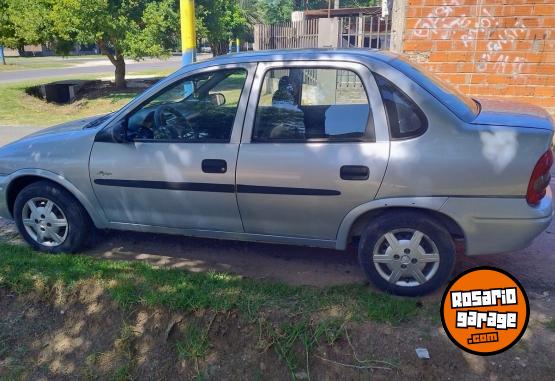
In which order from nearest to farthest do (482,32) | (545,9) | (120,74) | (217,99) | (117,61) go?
(217,99) → (545,9) → (482,32) → (117,61) → (120,74)

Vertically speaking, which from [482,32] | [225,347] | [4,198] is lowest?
[225,347]

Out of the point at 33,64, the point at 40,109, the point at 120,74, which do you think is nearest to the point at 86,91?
the point at 120,74

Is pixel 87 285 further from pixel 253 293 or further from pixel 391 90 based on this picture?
pixel 391 90

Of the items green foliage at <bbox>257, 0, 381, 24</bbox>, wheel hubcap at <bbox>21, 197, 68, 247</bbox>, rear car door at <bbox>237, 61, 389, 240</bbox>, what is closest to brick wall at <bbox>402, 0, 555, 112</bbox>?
rear car door at <bbox>237, 61, 389, 240</bbox>

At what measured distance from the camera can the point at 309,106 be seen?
3.59 m

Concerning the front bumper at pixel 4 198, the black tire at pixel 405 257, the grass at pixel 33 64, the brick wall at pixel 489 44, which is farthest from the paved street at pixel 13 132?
the grass at pixel 33 64

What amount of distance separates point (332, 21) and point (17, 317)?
10.2 meters

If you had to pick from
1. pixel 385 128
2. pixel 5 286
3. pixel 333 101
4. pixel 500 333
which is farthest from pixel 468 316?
pixel 5 286

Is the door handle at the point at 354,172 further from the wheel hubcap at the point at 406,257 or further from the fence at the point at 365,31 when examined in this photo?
the fence at the point at 365,31

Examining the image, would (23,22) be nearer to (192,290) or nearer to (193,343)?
(192,290)

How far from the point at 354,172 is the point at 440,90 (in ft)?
2.90

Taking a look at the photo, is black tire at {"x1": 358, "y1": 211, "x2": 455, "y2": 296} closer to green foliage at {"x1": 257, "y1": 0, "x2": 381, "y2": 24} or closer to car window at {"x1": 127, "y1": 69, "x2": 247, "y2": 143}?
car window at {"x1": 127, "y1": 69, "x2": 247, "y2": 143}

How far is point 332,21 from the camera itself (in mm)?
11750

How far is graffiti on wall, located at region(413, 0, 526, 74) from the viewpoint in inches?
282
